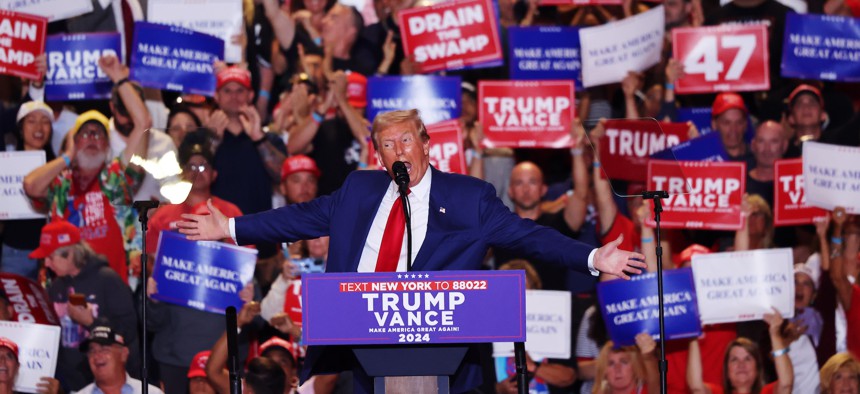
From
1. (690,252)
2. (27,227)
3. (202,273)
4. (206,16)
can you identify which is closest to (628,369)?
(690,252)

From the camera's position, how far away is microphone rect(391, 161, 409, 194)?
4.06 meters

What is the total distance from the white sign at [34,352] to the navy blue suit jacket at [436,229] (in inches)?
121

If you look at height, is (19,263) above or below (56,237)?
below

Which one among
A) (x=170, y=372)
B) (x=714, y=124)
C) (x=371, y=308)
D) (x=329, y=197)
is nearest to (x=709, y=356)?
(x=714, y=124)

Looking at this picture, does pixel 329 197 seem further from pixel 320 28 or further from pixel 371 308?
pixel 320 28

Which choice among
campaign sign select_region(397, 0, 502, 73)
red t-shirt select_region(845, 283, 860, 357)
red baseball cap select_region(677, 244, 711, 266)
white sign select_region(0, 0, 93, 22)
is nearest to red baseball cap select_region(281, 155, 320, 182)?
campaign sign select_region(397, 0, 502, 73)

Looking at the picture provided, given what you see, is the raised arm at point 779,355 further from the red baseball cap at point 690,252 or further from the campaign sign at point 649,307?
the red baseball cap at point 690,252

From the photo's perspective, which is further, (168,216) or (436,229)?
(168,216)

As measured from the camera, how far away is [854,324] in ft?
25.4

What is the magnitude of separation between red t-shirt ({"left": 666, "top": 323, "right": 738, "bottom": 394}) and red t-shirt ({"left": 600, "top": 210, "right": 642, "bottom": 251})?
0.61 meters

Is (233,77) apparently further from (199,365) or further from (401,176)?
(401,176)

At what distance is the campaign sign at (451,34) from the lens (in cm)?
871

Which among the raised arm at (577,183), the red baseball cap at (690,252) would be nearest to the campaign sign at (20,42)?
the raised arm at (577,183)

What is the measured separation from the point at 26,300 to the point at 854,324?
14.4 feet
